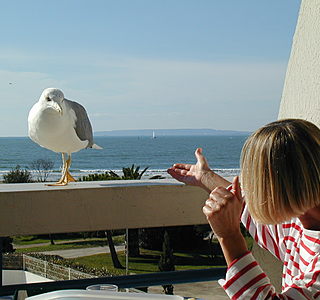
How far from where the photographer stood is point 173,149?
44.1 m

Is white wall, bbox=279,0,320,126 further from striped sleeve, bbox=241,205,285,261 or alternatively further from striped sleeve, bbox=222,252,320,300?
striped sleeve, bbox=222,252,320,300

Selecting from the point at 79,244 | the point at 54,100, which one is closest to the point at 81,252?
the point at 79,244

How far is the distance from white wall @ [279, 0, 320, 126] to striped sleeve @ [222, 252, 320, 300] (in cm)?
101

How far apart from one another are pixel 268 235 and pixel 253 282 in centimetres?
39

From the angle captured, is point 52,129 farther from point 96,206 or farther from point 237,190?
point 237,190

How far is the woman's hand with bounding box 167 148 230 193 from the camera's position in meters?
1.55

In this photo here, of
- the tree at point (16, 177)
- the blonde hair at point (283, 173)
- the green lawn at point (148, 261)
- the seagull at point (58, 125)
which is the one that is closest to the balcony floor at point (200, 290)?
the green lawn at point (148, 261)

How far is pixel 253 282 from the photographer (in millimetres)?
977

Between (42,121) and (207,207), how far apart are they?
169 cm

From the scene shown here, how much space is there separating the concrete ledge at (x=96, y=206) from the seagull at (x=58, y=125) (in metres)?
0.27

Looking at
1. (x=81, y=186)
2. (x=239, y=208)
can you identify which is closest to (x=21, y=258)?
(x=81, y=186)

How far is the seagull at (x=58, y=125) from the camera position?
8.52 feet

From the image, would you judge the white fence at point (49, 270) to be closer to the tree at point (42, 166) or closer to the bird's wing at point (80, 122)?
the bird's wing at point (80, 122)

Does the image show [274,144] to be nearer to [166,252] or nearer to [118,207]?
[118,207]
